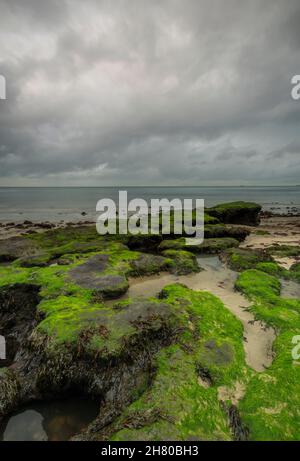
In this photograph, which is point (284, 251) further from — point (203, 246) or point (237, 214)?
point (237, 214)

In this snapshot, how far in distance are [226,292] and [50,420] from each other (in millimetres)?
7298

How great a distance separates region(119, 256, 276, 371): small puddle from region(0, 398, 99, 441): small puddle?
3.69m

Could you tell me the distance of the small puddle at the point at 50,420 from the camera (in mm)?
4555

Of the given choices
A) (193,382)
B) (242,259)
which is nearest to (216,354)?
(193,382)

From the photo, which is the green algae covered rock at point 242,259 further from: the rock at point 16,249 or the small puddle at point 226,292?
the rock at point 16,249

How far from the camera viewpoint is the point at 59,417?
492 cm

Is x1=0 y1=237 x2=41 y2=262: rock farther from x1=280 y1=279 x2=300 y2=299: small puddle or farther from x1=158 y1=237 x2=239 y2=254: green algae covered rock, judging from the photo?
x1=280 y1=279 x2=300 y2=299: small puddle

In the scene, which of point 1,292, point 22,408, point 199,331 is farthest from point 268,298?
point 1,292

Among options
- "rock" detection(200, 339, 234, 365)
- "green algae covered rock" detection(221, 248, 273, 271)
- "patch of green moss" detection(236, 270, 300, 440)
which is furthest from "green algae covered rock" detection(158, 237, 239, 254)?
"rock" detection(200, 339, 234, 365)

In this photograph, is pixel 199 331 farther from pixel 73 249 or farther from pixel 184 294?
pixel 73 249

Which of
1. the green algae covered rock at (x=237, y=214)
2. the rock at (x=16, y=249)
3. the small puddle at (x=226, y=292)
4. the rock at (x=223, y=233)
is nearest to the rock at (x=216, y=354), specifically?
the small puddle at (x=226, y=292)

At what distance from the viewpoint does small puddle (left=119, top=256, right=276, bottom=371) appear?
6133mm

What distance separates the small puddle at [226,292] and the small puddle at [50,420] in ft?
12.1

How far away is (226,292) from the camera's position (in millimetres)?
10039
